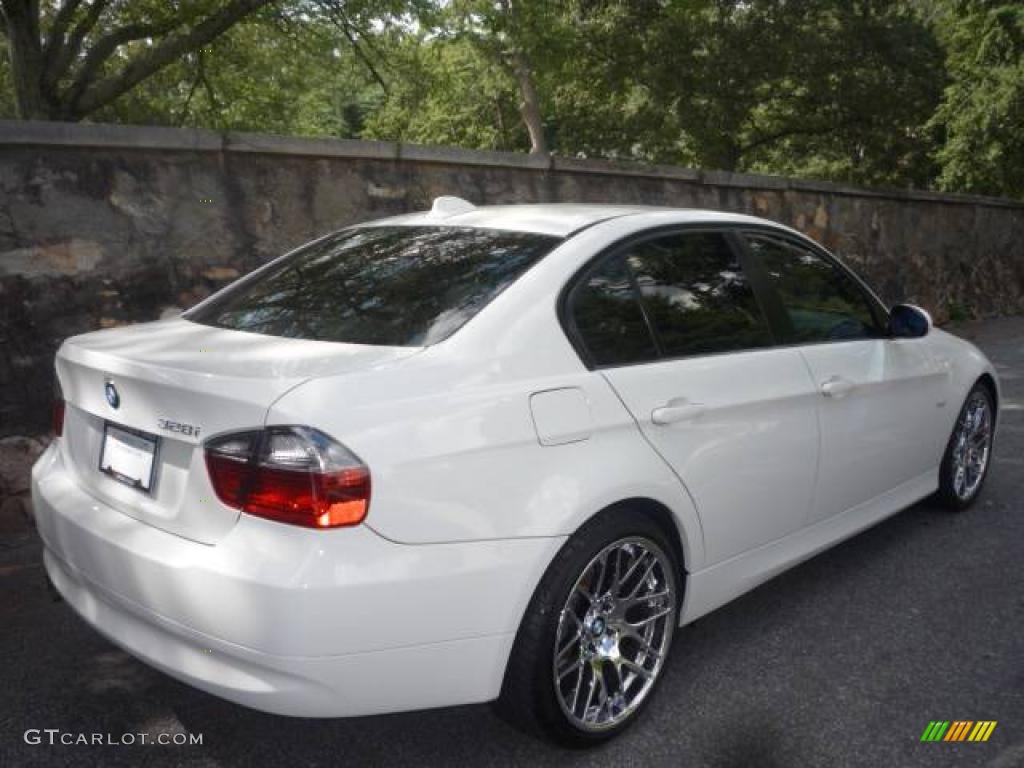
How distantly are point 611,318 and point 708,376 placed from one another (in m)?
0.40

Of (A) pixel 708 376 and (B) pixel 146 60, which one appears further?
(B) pixel 146 60

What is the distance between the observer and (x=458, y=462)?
2217 millimetres

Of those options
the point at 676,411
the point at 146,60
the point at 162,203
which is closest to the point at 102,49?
the point at 146,60

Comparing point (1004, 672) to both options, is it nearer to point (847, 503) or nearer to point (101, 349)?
point (847, 503)

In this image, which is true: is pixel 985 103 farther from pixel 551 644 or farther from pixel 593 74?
pixel 551 644

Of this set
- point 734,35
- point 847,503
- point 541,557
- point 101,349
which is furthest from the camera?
point 734,35

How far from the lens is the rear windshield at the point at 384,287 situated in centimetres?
255

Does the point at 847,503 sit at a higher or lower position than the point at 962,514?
higher

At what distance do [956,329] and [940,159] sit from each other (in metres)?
6.86

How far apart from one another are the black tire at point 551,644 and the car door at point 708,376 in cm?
31

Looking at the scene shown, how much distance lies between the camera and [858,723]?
8.92 feet

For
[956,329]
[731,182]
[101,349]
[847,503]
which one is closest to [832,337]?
[847,503]

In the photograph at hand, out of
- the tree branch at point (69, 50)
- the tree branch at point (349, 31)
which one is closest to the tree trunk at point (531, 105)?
the tree branch at point (349, 31)

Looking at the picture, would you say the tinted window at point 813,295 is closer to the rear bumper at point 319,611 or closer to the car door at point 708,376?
the car door at point 708,376
